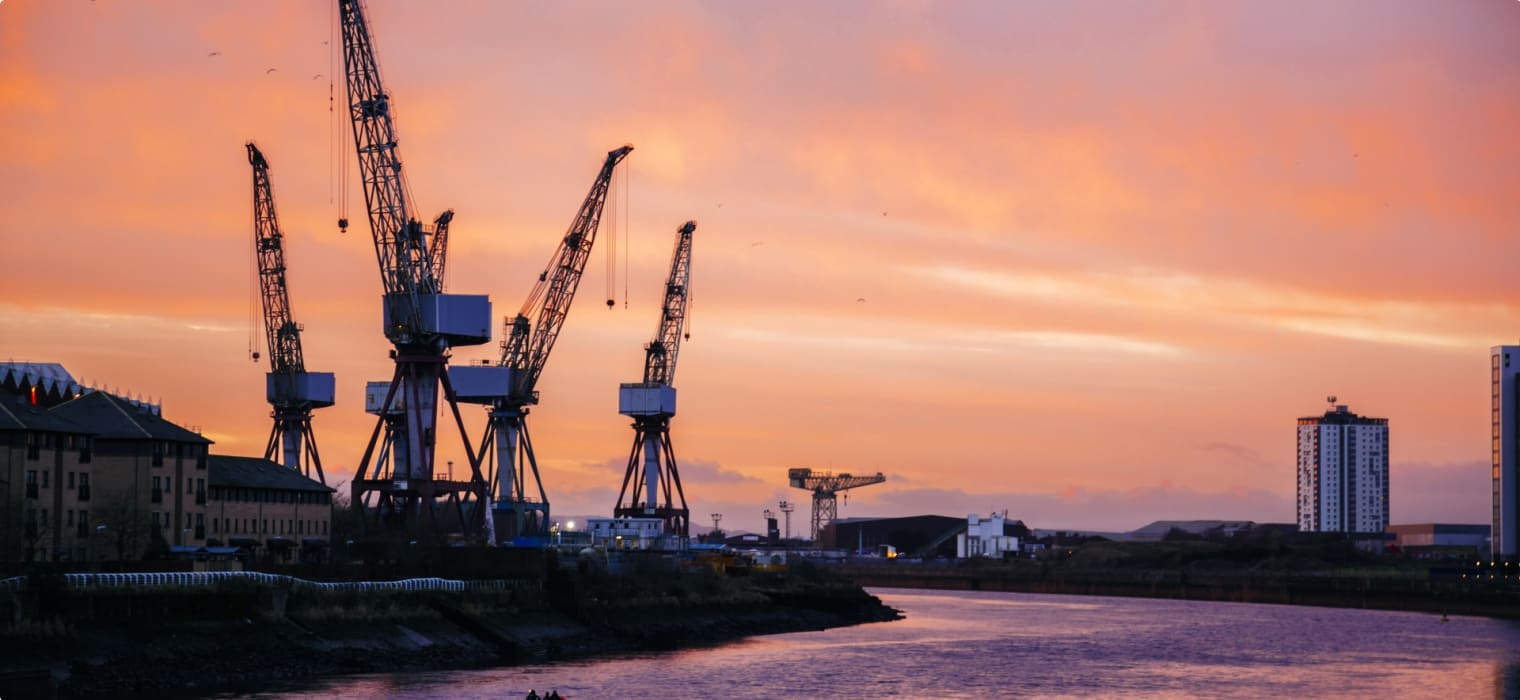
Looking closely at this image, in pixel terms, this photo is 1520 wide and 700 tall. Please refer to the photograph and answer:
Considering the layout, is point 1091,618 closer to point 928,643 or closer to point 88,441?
A: point 928,643

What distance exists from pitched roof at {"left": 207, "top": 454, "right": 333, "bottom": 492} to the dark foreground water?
37.9 metres

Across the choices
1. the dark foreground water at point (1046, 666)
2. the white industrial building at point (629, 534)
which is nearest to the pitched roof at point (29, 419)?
the dark foreground water at point (1046, 666)

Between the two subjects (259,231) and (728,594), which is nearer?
(728,594)

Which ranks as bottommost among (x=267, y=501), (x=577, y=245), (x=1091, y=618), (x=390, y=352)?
(x=1091, y=618)

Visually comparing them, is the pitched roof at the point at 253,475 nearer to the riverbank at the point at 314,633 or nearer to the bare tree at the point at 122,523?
the bare tree at the point at 122,523

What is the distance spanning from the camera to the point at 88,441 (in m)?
111

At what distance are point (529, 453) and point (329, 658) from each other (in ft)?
353

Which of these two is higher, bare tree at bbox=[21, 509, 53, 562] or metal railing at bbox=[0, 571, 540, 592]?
bare tree at bbox=[21, 509, 53, 562]

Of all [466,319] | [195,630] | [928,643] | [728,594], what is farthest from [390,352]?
[195,630]

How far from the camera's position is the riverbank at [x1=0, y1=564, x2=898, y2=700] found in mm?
76875

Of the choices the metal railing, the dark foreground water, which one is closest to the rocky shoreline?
the metal railing

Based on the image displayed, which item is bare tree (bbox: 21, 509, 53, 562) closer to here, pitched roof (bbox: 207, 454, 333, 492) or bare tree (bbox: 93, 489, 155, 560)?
bare tree (bbox: 93, 489, 155, 560)

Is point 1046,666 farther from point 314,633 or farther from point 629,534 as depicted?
point 629,534

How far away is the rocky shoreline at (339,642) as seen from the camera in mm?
76312
